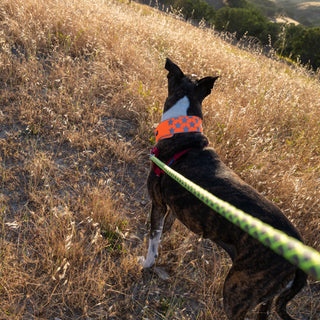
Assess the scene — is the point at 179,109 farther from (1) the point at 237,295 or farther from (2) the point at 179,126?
(1) the point at 237,295

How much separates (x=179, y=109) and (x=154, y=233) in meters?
1.33

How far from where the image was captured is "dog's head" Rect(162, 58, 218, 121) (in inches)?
102

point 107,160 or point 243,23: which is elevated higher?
point 243,23

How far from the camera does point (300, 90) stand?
5781 millimetres

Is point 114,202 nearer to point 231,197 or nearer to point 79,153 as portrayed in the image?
point 79,153

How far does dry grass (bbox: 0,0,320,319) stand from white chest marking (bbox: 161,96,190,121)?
109 centimetres

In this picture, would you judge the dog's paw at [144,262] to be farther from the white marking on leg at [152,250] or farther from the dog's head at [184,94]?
the dog's head at [184,94]

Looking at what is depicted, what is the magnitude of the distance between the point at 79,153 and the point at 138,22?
522 cm

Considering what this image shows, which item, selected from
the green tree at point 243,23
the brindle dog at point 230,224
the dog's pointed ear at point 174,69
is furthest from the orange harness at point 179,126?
the green tree at point 243,23

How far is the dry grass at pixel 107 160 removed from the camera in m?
2.09

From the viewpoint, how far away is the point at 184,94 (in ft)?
8.69

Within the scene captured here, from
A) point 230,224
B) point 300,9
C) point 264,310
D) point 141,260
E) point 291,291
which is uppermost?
point 300,9

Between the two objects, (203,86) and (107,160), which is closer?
(203,86)

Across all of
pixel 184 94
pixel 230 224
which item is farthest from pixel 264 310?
pixel 184 94
